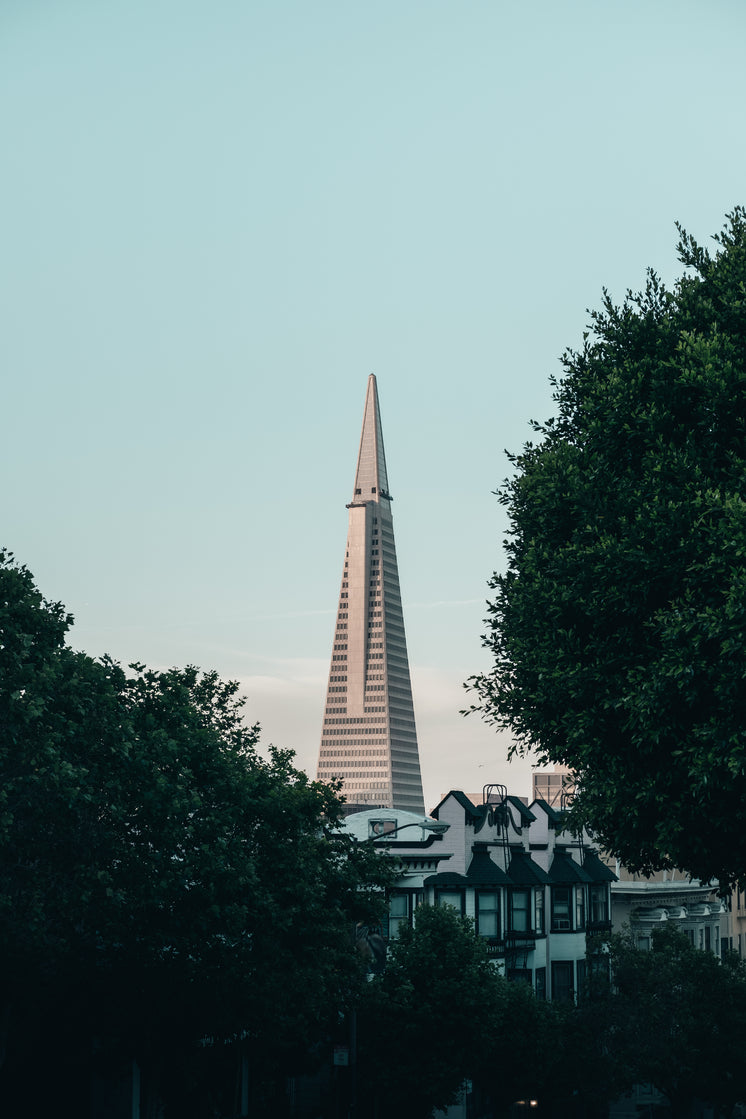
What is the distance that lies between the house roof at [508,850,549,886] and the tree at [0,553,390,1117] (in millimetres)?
21334

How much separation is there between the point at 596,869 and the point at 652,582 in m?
46.7

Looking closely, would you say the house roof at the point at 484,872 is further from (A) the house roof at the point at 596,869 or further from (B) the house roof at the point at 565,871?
(A) the house roof at the point at 596,869

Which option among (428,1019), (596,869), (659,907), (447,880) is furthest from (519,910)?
(659,907)

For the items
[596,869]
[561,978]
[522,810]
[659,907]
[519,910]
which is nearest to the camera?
[519,910]

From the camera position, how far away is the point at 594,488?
25.1 m

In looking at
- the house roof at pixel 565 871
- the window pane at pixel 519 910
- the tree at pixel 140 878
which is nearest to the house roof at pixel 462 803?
the window pane at pixel 519 910

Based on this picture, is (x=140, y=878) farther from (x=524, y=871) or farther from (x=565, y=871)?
(x=565, y=871)

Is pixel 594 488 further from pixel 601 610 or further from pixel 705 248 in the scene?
pixel 705 248

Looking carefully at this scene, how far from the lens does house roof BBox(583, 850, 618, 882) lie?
218 ft

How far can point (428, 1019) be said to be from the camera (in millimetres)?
41938

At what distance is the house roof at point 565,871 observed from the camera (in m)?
61.9

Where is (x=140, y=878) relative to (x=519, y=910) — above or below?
above

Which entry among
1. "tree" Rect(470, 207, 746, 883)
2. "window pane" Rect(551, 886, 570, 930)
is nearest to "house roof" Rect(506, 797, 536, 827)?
"window pane" Rect(551, 886, 570, 930)

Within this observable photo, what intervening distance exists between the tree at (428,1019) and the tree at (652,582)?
56.7ft
